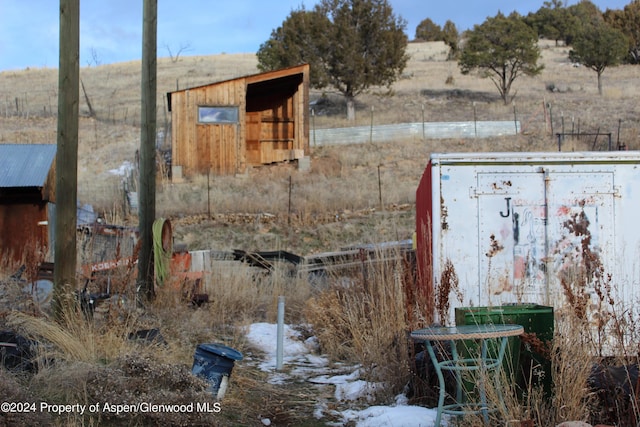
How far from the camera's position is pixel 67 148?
26.1ft

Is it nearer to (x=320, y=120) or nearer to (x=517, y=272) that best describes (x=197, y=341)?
(x=517, y=272)

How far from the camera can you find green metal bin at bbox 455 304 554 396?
538cm

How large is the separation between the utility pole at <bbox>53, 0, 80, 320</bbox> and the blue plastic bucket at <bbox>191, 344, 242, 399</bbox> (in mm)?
2315

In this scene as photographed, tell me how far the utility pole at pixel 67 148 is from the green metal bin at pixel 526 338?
433 centimetres

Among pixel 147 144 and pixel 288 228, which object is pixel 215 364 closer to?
pixel 147 144

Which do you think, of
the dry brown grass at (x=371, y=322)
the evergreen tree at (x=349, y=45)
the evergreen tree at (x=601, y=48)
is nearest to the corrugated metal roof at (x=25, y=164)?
the dry brown grass at (x=371, y=322)

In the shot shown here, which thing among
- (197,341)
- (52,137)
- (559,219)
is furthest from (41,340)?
(52,137)

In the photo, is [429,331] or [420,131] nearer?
[429,331]

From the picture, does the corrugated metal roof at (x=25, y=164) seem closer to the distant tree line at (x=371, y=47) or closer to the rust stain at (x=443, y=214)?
the rust stain at (x=443, y=214)

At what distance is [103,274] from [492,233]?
5.19 meters

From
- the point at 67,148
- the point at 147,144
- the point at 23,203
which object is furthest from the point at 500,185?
the point at 23,203

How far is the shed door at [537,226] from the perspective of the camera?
769cm

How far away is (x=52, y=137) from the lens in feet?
105

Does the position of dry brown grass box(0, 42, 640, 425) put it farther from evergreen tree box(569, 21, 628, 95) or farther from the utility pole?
evergreen tree box(569, 21, 628, 95)
